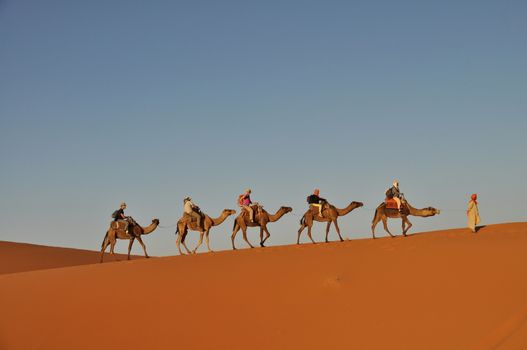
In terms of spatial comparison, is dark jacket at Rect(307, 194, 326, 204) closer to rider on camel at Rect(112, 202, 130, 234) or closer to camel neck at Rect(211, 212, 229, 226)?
camel neck at Rect(211, 212, 229, 226)

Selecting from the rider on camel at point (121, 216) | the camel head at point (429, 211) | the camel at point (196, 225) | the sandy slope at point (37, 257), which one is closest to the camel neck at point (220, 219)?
the camel at point (196, 225)

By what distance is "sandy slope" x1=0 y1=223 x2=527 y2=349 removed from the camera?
43.5ft

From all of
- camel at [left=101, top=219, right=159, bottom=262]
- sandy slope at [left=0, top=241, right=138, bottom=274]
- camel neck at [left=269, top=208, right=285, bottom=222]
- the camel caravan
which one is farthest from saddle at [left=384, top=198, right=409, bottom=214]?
sandy slope at [left=0, top=241, right=138, bottom=274]

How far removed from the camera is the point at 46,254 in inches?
1641

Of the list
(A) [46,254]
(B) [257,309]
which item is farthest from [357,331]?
(A) [46,254]

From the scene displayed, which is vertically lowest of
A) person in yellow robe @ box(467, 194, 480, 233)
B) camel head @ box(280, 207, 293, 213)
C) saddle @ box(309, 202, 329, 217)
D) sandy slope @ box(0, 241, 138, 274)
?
person in yellow robe @ box(467, 194, 480, 233)

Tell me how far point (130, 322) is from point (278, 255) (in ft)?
22.3

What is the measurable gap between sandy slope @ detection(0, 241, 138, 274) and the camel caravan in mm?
13336

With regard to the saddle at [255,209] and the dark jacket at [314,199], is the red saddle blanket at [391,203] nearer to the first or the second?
the dark jacket at [314,199]

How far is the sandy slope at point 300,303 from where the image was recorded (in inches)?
522

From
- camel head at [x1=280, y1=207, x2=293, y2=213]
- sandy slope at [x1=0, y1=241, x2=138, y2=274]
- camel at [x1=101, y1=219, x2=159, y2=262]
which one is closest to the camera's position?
camel at [x1=101, y1=219, x2=159, y2=262]

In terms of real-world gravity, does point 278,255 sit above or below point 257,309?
above

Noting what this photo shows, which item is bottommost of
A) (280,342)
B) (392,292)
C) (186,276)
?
(280,342)

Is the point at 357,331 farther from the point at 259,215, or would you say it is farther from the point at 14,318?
the point at 259,215
